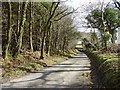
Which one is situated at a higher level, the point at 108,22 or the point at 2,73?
the point at 108,22

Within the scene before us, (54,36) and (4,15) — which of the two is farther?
(54,36)

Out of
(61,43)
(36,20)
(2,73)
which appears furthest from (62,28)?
(2,73)

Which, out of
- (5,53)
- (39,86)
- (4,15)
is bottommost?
(39,86)

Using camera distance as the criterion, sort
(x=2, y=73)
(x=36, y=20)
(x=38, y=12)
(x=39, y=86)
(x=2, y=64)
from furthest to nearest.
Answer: (x=36, y=20) → (x=38, y=12) → (x=2, y=64) → (x=2, y=73) → (x=39, y=86)

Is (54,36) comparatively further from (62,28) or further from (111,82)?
(111,82)

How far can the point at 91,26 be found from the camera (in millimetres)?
74875

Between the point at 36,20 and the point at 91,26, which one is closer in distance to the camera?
the point at 36,20

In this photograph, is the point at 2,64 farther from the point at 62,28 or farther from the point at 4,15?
the point at 62,28

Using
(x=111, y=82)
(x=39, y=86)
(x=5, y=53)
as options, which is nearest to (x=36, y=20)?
(x=5, y=53)

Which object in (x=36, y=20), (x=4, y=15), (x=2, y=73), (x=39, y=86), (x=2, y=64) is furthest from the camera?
(x=36, y=20)

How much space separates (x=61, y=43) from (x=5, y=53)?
48.5 meters

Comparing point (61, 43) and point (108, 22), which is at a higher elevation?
point (108, 22)

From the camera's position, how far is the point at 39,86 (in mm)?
16219

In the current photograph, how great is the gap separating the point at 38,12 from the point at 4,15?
9907mm
